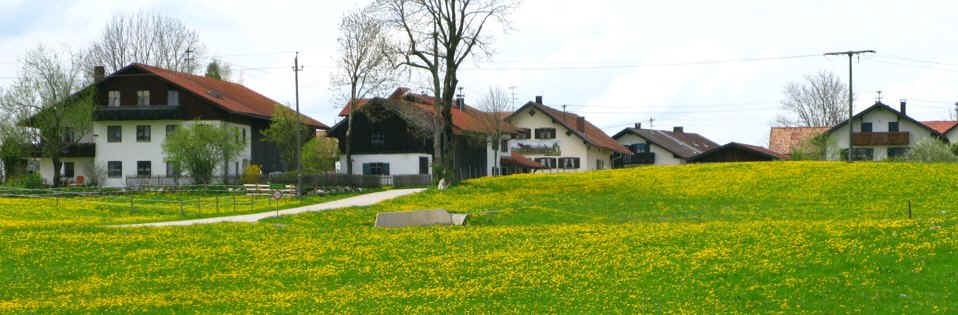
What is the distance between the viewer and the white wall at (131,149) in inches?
3290

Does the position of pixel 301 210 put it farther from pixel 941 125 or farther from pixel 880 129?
pixel 941 125

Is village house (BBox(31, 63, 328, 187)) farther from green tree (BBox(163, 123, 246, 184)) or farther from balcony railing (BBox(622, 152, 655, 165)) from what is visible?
balcony railing (BBox(622, 152, 655, 165))

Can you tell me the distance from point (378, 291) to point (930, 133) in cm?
9252

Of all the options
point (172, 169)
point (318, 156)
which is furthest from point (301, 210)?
point (172, 169)

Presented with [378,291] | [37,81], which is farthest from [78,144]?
[378,291]

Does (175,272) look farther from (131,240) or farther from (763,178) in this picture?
(763,178)

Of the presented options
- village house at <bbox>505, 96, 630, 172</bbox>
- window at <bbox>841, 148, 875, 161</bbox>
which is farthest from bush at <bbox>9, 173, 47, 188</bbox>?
window at <bbox>841, 148, 875, 161</bbox>

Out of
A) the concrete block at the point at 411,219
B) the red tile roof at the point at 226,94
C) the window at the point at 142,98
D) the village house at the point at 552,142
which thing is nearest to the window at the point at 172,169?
the window at the point at 142,98

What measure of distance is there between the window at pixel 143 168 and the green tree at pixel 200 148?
6.37 meters

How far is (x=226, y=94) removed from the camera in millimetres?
90000

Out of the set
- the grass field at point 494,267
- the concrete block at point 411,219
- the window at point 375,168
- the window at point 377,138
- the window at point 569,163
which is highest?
the window at point 377,138

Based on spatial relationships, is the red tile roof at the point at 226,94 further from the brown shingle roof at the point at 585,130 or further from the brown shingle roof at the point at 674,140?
the brown shingle roof at the point at 674,140

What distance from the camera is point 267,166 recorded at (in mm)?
90188

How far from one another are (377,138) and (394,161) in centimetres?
266
